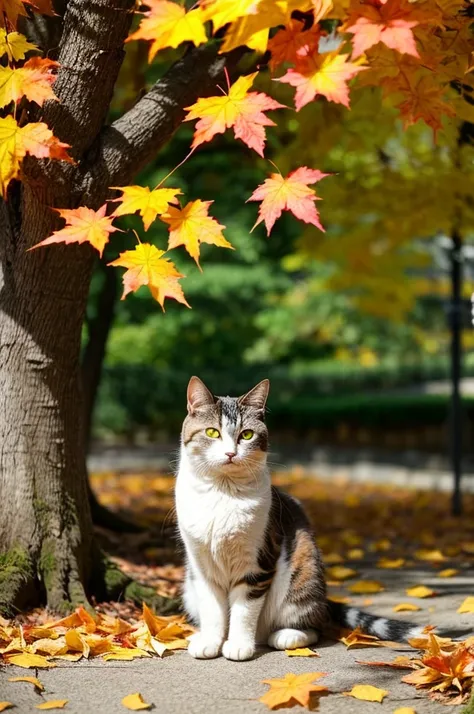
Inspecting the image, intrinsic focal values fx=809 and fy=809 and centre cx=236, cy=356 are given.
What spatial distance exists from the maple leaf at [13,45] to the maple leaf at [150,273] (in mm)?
925

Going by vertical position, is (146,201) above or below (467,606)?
above

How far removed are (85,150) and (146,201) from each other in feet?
1.89

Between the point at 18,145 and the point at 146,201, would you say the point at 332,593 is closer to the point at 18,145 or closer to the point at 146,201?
the point at 146,201

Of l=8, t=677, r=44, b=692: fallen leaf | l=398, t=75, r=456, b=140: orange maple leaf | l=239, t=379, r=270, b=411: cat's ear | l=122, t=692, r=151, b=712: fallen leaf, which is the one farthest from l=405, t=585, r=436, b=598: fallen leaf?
l=398, t=75, r=456, b=140: orange maple leaf

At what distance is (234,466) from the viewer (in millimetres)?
3348

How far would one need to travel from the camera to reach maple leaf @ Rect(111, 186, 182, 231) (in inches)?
132

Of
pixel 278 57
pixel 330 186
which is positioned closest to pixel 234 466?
pixel 278 57

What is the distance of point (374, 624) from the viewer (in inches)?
144

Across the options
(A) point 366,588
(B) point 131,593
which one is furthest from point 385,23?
(A) point 366,588

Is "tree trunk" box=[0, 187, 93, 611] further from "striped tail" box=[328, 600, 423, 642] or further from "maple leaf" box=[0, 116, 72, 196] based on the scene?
"striped tail" box=[328, 600, 423, 642]

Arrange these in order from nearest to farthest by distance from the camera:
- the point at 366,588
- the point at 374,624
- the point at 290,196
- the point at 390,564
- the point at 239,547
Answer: the point at 290,196 → the point at 239,547 → the point at 374,624 → the point at 366,588 → the point at 390,564

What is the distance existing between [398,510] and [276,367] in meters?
7.44

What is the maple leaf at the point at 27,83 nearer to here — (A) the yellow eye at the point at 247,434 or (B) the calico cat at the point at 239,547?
(B) the calico cat at the point at 239,547

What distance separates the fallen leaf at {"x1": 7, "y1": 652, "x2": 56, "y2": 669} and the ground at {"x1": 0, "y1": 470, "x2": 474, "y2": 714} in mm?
30
